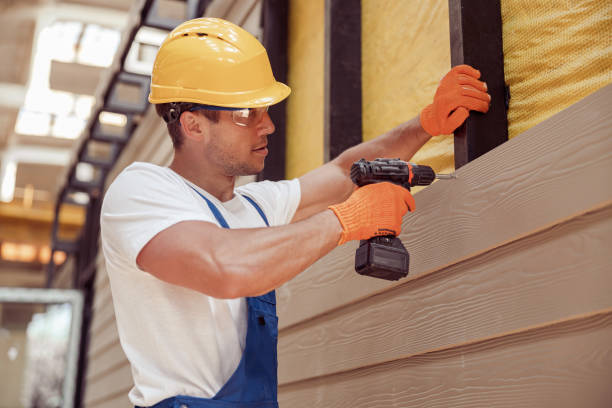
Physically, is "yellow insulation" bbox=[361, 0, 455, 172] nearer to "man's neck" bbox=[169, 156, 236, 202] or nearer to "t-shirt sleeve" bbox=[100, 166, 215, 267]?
"man's neck" bbox=[169, 156, 236, 202]

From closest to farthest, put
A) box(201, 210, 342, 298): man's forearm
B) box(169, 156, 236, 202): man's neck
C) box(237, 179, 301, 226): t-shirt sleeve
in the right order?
box(201, 210, 342, 298): man's forearm → box(169, 156, 236, 202): man's neck → box(237, 179, 301, 226): t-shirt sleeve

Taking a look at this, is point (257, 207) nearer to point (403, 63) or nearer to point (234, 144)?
point (234, 144)

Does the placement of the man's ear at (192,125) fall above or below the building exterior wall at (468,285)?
above

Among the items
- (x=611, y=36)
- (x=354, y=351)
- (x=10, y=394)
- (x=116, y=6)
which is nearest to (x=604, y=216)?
(x=611, y=36)

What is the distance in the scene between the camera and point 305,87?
3234 millimetres

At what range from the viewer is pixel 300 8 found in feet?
11.0

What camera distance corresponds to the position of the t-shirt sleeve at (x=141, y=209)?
161 cm

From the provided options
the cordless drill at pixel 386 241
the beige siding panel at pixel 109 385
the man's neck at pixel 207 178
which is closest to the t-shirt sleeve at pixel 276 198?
the man's neck at pixel 207 178

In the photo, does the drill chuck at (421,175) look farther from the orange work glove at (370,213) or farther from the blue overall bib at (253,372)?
the blue overall bib at (253,372)

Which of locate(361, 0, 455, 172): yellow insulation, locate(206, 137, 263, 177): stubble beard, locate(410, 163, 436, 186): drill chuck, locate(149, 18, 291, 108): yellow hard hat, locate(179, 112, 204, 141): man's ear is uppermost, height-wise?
locate(361, 0, 455, 172): yellow insulation

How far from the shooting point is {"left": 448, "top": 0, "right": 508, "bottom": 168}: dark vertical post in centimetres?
183

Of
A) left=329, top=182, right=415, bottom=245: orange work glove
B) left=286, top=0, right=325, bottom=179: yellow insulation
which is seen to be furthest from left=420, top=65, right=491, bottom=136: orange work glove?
left=286, top=0, right=325, bottom=179: yellow insulation

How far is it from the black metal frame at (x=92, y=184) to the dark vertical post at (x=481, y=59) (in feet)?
10.1

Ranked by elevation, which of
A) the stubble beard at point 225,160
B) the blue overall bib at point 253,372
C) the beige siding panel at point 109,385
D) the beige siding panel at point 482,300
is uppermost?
the stubble beard at point 225,160
